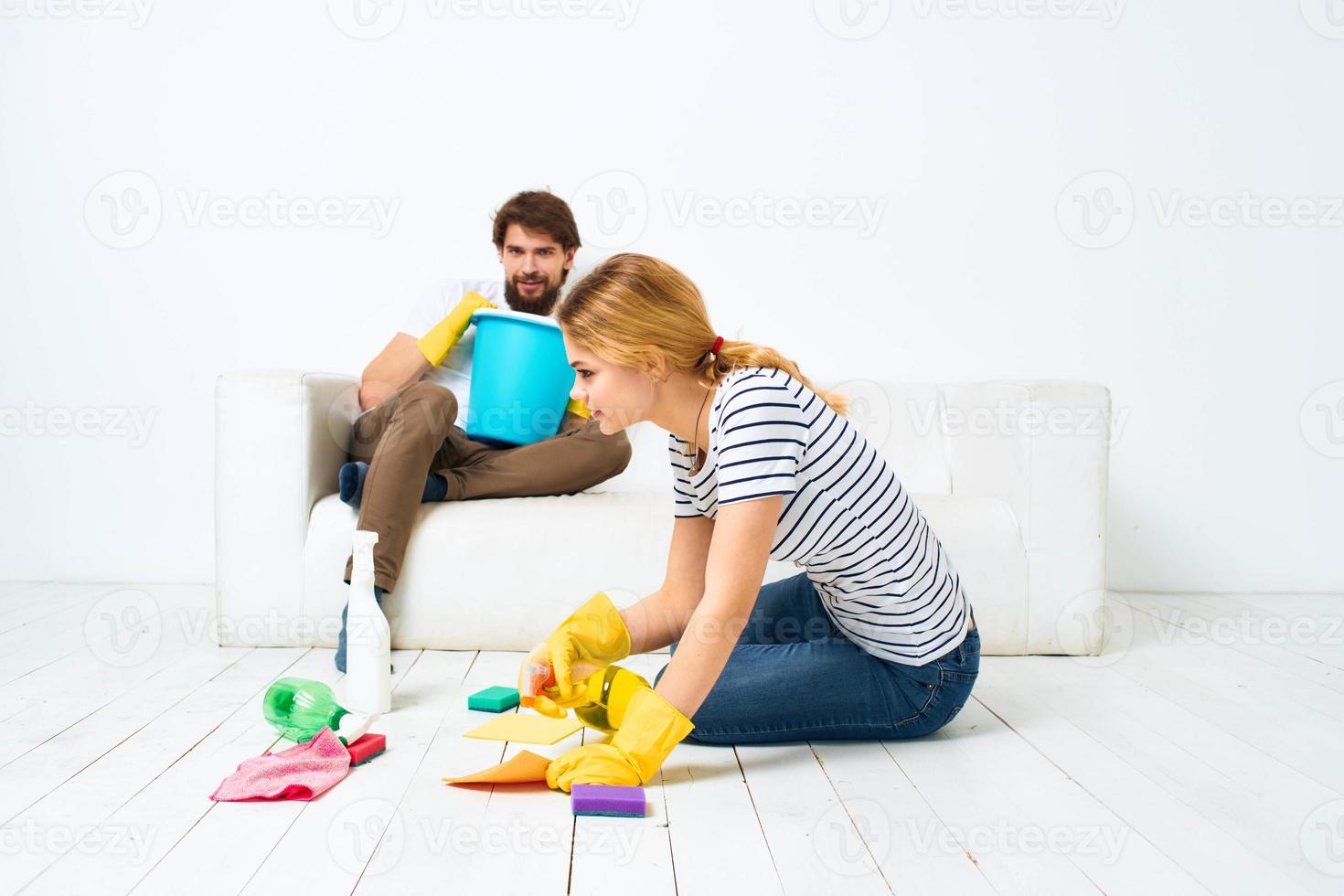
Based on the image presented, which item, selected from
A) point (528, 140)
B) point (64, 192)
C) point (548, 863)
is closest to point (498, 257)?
point (528, 140)

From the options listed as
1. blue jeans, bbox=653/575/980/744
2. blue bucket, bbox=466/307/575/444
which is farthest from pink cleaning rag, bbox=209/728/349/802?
blue bucket, bbox=466/307/575/444

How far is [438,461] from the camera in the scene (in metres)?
2.26

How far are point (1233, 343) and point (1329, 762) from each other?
1.83m

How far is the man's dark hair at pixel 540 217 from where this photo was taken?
8.36 ft

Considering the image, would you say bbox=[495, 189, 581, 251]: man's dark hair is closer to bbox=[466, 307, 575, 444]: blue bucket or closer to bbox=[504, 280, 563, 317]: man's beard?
bbox=[504, 280, 563, 317]: man's beard

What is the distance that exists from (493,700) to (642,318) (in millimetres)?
730

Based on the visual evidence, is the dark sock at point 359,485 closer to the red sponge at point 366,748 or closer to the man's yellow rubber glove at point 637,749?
the red sponge at point 366,748

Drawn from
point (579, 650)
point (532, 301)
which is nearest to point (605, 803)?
point (579, 650)

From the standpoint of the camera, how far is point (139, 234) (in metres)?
2.91

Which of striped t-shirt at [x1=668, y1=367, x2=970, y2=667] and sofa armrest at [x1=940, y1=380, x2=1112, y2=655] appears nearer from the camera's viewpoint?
striped t-shirt at [x1=668, y1=367, x2=970, y2=667]

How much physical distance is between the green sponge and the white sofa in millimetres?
400

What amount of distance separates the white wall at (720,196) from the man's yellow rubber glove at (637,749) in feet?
5.94

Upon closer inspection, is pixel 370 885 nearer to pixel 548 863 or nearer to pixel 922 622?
pixel 548 863

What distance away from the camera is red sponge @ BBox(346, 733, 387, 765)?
1.41 metres
